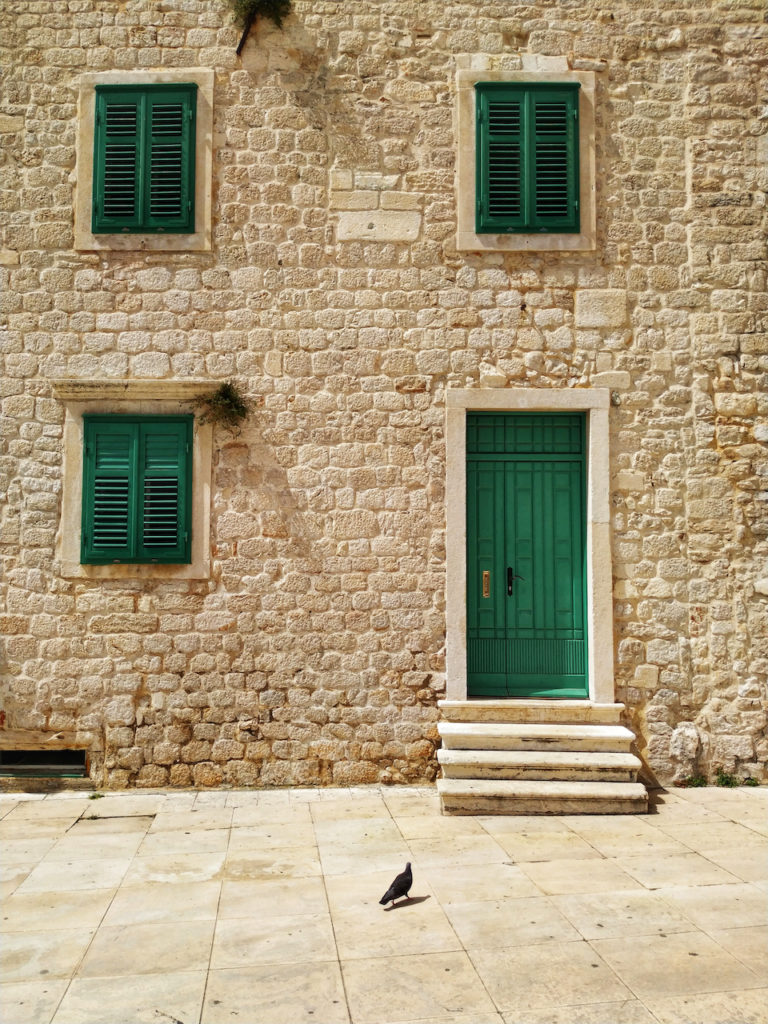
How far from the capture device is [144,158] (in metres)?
6.25

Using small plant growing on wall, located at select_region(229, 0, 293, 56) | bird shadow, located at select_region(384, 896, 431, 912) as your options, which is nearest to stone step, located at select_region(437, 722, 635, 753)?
bird shadow, located at select_region(384, 896, 431, 912)

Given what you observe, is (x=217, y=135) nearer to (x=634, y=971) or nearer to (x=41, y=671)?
(x=41, y=671)

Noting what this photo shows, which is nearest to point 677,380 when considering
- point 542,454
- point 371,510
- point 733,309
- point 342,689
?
point 733,309

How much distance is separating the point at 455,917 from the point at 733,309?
16.3 feet

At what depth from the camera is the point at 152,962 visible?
329cm

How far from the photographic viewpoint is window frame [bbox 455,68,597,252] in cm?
621

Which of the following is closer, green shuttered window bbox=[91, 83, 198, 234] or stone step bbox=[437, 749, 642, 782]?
stone step bbox=[437, 749, 642, 782]

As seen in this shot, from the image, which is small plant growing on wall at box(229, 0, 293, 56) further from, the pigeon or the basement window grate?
the pigeon

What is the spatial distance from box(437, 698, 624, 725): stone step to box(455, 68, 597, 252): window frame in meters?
3.54

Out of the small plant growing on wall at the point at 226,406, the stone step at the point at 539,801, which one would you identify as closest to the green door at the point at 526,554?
the stone step at the point at 539,801

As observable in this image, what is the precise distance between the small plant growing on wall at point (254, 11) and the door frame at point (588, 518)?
329 cm

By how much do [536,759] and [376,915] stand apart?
216 centimetres

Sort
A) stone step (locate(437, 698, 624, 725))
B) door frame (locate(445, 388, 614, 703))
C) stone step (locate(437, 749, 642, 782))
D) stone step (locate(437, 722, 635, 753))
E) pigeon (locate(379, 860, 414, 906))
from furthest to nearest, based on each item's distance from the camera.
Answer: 1. door frame (locate(445, 388, 614, 703))
2. stone step (locate(437, 698, 624, 725))
3. stone step (locate(437, 722, 635, 753))
4. stone step (locate(437, 749, 642, 782))
5. pigeon (locate(379, 860, 414, 906))

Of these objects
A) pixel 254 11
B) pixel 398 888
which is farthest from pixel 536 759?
pixel 254 11
